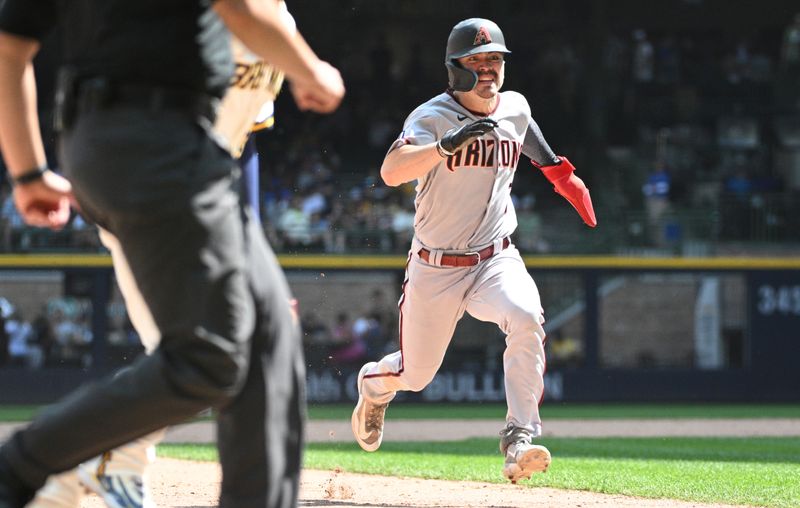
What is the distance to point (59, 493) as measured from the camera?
3105 millimetres

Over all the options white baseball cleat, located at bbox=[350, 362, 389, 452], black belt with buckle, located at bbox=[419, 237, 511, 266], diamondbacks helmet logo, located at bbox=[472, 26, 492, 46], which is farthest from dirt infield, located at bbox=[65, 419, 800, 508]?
diamondbacks helmet logo, located at bbox=[472, 26, 492, 46]

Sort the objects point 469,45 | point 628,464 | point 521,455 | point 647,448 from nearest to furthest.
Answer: point 521,455, point 469,45, point 628,464, point 647,448

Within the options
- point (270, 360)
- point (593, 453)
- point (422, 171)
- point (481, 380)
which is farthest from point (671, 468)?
point (481, 380)

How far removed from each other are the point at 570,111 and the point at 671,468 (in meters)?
15.3

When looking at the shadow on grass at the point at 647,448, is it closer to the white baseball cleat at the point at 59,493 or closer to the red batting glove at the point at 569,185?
the red batting glove at the point at 569,185

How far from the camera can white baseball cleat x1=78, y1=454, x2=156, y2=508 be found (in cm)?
331

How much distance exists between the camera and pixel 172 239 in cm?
260

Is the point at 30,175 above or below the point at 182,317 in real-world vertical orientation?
above

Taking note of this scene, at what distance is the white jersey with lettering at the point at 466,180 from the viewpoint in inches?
233

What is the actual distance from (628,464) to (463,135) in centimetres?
334

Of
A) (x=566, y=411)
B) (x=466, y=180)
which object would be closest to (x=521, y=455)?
(x=466, y=180)

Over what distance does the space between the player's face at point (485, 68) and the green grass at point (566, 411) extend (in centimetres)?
800

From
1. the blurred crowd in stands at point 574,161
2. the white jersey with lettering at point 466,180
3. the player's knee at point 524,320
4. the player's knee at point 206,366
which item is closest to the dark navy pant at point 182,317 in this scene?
the player's knee at point 206,366

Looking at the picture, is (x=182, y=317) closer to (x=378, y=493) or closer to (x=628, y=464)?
(x=378, y=493)
